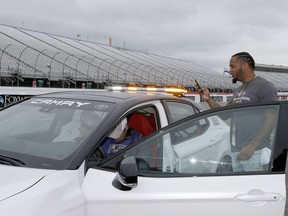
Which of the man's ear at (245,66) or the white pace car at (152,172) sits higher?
the man's ear at (245,66)

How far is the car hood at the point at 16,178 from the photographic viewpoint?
193cm

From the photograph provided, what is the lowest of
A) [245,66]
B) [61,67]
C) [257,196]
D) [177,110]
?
[257,196]

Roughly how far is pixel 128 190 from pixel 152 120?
58.2 inches

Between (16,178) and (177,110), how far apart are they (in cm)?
211

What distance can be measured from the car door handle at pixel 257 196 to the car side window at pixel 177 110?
4.63 feet

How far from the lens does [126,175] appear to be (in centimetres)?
204

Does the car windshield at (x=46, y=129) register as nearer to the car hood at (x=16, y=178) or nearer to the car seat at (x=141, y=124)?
the car hood at (x=16, y=178)

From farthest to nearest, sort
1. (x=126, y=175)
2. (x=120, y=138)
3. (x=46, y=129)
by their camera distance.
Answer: (x=120, y=138) → (x=46, y=129) → (x=126, y=175)

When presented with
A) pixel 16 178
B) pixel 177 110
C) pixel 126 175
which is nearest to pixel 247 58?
pixel 177 110

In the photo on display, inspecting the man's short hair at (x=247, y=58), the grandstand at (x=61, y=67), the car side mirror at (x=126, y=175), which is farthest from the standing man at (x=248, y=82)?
the grandstand at (x=61, y=67)

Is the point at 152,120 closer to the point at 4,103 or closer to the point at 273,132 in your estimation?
the point at 273,132

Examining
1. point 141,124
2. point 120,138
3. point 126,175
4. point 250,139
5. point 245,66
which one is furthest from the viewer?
point 245,66

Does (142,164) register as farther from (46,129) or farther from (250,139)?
(46,129)

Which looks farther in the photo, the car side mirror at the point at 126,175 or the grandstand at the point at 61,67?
the grandstand at the point at 61,67
